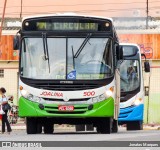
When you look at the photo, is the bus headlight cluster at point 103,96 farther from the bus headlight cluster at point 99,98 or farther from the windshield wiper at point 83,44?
the windshield wiper at point 83,44

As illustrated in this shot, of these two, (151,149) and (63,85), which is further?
(63,85)

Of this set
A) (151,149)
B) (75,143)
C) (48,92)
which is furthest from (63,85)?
(151,149)

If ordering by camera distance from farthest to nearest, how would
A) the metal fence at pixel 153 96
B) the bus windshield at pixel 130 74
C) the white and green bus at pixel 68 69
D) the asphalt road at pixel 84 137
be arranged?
the metal fence at pixel 153 96
the bus windshield at pixel 130 74
the white and green bus at pixel 68 69
the asphalt road at pixel 84 137

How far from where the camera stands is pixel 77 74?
25906mm

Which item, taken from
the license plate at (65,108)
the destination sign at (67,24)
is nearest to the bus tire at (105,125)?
the license plate at (65,108)

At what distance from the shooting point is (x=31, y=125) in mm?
26812

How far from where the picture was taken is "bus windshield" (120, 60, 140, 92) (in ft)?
121

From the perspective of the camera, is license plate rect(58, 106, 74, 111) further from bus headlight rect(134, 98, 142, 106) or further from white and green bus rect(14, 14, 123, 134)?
bus headlight rect(134, 98, 142, 106)

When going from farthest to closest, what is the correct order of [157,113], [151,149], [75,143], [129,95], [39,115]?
[157,113], [129,95], [39,115], [75,143], [151,149]

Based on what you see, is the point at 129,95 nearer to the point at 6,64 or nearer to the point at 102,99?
the point at 102,99

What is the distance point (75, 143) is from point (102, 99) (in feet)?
18.9

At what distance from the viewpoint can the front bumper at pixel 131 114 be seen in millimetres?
35156

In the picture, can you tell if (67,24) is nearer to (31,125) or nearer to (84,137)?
(31,125)

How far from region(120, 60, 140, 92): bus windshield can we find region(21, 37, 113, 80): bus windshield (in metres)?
10.6
